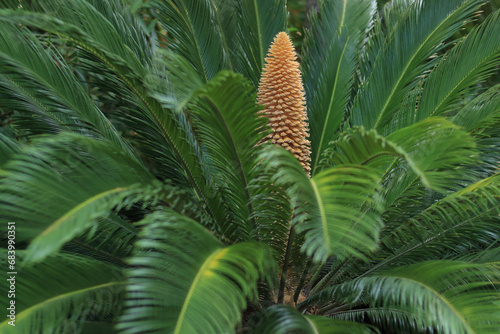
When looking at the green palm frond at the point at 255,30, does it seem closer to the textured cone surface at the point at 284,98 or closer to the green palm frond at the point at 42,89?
the textured cone surface at the point at 284,98

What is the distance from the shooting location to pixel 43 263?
173 cm

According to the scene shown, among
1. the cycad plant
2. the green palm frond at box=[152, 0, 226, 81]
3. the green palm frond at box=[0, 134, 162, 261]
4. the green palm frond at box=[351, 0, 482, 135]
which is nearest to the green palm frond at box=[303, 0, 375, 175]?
the cycad plant

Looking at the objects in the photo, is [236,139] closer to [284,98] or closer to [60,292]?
[284,98]

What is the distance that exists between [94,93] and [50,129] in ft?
6.37

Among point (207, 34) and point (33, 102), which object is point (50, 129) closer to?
point (33, 102)

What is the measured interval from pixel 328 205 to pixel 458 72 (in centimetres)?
167

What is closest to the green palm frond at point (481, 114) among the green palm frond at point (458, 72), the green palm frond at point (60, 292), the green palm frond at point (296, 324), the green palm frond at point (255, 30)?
the green palm frond at point (458, 72)

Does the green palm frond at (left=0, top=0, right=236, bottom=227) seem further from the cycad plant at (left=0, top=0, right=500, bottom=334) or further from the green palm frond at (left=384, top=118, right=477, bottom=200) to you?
the green palm frond at (left=384, top=118, right=477, bottom=200)

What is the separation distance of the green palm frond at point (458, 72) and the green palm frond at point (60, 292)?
6.05ft

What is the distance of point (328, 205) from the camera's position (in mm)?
1533

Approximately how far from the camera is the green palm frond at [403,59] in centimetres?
Result: 290

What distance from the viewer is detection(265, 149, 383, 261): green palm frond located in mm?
1437

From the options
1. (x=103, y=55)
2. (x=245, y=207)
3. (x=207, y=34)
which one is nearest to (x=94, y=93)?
(x=207, y=34)

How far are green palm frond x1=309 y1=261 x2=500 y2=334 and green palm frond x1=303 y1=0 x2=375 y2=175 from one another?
1.10 meters
